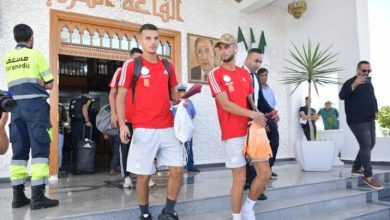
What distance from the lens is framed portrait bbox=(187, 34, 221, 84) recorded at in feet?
22.1

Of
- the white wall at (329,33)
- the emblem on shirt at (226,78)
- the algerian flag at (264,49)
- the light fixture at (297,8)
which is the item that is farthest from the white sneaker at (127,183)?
the light fixture at (297,8)

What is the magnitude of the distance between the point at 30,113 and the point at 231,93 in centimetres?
174

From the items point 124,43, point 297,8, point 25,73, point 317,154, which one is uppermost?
point 297,8

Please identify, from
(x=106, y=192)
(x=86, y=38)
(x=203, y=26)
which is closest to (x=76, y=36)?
(x=86, y=38)

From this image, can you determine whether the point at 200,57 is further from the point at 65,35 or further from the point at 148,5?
the point at 65,35

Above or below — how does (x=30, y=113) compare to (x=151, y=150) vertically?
above

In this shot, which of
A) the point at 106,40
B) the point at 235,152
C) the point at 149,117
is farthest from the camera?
the point at 106,40

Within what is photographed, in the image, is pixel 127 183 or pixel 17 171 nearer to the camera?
pixel 17 171

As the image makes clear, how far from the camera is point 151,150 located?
109 inches

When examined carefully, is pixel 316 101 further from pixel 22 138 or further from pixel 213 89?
pixel 22 138

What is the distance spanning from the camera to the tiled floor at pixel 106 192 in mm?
3066

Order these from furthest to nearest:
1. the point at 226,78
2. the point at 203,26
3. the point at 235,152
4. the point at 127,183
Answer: the point at 203,26, the point at 127,183, the point at 226,78, the point at 235,152

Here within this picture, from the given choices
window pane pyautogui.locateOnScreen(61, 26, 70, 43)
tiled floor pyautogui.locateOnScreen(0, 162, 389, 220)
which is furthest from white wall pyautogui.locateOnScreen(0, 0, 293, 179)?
tiled floor pyautogui.locateOnScreen(0, 162, 389, 220)

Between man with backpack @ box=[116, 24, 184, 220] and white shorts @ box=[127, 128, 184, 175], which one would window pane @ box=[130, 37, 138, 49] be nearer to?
man with backpack @ box=[116, 24, 184, 220]
